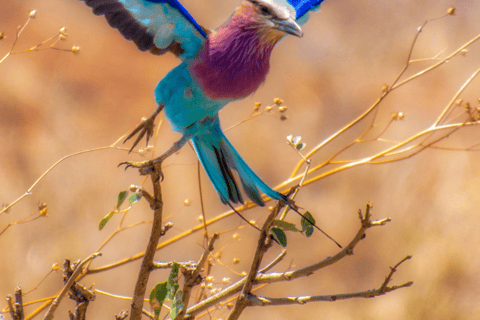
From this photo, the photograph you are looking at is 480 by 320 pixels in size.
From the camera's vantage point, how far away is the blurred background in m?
0.93

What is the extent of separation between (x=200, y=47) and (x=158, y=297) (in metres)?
0.30

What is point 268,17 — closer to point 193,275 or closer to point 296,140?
point 296,140

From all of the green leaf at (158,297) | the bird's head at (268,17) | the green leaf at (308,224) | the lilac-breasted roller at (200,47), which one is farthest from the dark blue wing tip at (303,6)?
the green leaf at (158,297)

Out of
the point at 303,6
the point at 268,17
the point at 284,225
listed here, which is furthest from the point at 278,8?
the point at 284,225

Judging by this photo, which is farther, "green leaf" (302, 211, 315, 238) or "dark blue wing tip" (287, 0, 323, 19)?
"dark blue wing tip" (287, 0, 323, 19)

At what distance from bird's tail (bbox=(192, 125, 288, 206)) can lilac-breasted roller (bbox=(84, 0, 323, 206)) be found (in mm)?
31

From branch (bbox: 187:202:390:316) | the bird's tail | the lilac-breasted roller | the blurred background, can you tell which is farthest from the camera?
the blurred background

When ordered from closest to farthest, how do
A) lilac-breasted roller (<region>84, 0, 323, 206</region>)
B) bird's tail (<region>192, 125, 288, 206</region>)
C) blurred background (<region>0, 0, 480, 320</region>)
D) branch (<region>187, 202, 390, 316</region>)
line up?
branch (<region>187, 202, 390, 316</region>) < lilac-breasted roller (<region>84, 0, 323, 206</region>) < bird's tail (<region>192, 125, 288, 206</region>) < blurred background (<region>0, 0, 480, 320</region>)

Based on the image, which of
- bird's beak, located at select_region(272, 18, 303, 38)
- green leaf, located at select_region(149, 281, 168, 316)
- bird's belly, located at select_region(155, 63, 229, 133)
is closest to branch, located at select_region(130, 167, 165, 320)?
green leaf, located at select_region(149, 281, 168, 316)

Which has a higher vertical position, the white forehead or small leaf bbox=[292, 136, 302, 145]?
the white forehead

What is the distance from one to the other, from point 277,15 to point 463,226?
28.6 inches

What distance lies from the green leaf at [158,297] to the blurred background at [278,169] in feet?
1.42

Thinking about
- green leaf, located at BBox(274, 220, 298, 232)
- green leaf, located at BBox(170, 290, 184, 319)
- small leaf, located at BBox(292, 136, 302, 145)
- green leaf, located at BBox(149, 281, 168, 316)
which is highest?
small leaf, located at BBox(292, 136, 302, 145)

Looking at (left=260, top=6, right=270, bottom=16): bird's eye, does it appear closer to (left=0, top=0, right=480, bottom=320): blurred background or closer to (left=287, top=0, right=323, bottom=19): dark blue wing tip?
(left=287, top=0, right=323, bottom=19): dark blue wing tip
